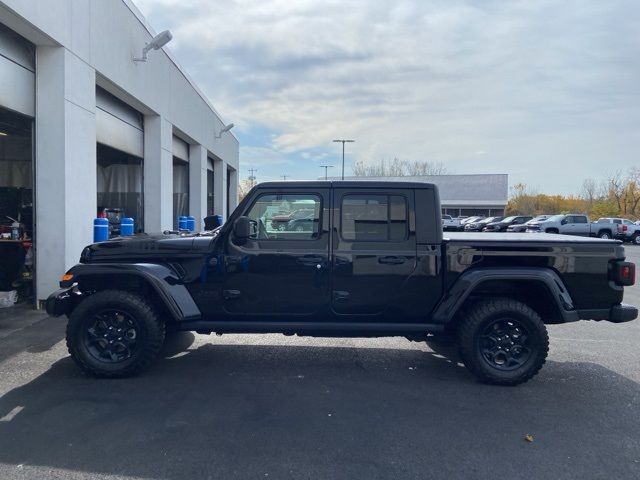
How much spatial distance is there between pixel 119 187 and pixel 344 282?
11700 millimetres

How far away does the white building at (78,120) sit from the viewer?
7.70m

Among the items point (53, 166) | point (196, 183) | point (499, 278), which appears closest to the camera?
point (499, 278)

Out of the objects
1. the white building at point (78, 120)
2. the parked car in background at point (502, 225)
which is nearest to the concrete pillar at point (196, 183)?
the white building at point (78, 120)

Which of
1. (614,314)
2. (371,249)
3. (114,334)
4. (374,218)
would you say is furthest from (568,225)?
(114,334)

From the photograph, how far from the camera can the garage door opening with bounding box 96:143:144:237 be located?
13398 millimetres

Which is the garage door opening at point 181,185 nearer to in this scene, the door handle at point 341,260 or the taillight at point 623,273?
the door handle at point 341,260

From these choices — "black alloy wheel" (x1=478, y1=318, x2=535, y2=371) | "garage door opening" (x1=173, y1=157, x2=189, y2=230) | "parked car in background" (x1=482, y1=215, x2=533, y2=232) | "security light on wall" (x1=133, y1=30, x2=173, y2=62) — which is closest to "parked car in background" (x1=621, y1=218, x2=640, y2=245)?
"parked car in background" (x1=482, y1=215, x2=533, y2=232)

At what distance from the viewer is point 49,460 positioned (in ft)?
10.8

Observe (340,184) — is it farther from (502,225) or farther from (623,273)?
(502,225)

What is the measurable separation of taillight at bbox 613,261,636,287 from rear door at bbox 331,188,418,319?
1.81 meters

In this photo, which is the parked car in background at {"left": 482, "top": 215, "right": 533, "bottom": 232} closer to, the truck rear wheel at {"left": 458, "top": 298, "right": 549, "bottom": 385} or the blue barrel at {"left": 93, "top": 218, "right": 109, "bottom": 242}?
the blue barrel at {"left": 93, "top": 218, "right": 109, "bottom": 242}

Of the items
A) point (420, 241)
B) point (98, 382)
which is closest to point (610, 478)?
point (420, 241)

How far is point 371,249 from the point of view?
4938 mm

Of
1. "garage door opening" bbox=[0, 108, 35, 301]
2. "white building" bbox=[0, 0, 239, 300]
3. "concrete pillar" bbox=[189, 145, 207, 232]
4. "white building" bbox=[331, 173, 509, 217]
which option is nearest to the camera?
"white building" bbox=[0, 0, 239, 300]
